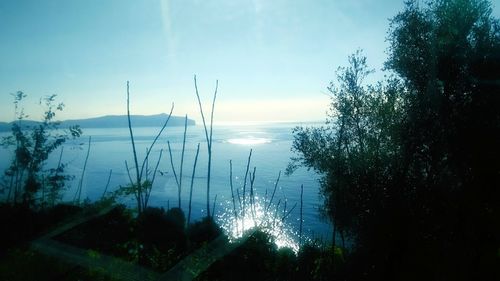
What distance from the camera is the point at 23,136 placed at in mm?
19047

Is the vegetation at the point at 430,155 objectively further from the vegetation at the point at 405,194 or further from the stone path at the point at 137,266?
the stone path at the point at 137,266

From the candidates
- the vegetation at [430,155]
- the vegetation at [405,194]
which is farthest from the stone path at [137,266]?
the vegetation at [430,155]

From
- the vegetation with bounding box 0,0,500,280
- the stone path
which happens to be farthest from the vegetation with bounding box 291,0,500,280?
the stone path

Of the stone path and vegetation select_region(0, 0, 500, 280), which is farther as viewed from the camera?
vegetation select_region(0, 0, 500, 280)

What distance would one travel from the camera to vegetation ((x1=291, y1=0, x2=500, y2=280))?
36.5ft

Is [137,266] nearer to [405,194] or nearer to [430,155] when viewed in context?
[405,194]

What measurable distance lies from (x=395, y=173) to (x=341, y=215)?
119 inches

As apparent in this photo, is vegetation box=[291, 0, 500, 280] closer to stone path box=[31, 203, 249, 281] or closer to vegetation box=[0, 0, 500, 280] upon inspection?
vegetation box=[0, 0, 500, 280]

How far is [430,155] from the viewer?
13008 mm

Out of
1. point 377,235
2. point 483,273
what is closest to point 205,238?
point 377,235

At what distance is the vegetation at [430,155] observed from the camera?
1112cm

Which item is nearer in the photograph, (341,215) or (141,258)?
(141,258)

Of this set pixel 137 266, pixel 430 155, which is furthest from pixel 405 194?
pixel 137 266

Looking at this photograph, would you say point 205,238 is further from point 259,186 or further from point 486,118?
point 259,186
